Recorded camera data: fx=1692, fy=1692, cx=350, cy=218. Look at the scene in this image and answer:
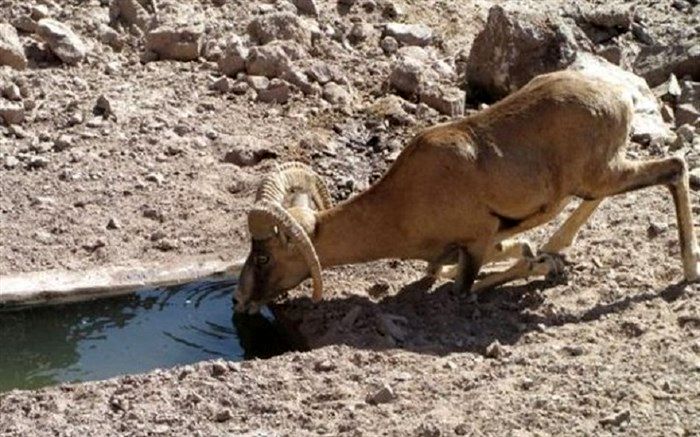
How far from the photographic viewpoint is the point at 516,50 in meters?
17.0

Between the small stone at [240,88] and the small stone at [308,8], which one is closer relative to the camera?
the small stone at [240,88]

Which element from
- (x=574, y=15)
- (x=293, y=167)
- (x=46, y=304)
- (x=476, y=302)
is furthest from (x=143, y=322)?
(x=574, y=15)

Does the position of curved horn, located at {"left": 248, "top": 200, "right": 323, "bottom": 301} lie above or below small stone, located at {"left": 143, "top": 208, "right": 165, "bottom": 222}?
above

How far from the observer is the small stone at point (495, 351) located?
37.2 ft

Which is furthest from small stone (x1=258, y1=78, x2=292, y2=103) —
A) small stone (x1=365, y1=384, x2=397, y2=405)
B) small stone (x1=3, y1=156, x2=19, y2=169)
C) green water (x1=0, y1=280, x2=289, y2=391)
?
small stone (x1=365, y1=384, x2=397, y2=405)

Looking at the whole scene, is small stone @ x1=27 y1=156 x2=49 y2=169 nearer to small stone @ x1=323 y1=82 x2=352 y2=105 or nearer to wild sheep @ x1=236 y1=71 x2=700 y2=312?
small stone @ x1=323 y1=82 x2=352 y2=105

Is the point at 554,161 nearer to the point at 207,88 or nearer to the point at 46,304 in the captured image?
the point at 46,304

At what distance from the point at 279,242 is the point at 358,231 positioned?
60cm

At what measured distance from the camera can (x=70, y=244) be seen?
46.8 feet

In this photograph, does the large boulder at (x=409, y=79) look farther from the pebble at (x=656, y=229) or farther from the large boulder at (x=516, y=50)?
the pebble at (x=656, y=229)

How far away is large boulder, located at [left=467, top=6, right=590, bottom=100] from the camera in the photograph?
1692 centimetres

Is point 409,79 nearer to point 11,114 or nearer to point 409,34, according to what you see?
point 409,34

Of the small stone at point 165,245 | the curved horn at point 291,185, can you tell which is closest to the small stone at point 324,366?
the curved horn at point 291,185

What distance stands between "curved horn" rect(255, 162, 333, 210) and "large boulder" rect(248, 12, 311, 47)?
14.9ft
